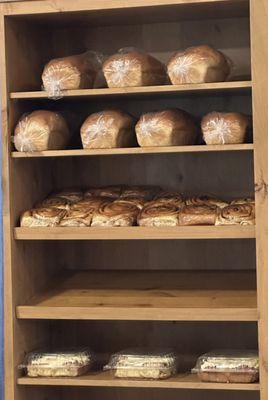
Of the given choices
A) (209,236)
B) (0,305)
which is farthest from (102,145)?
(0,305)

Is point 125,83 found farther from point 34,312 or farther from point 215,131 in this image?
point 34,312

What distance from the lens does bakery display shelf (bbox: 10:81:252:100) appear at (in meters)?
3.18

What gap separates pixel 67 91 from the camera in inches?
131

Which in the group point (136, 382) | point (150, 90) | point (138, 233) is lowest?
point (136, 382)

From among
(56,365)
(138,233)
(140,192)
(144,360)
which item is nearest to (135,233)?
(138,233)

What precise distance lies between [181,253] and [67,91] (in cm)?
83

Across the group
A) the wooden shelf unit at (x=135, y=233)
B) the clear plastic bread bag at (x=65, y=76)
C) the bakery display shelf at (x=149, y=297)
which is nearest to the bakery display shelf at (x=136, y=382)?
the wooden shelf unit at (x=135, y=233)

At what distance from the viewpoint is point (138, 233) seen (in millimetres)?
3281

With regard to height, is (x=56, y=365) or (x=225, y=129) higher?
(x=225, y=129)

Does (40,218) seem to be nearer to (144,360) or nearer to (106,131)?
(106,131)

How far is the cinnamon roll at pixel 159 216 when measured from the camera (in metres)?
3.32

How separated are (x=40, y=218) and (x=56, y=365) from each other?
522mm

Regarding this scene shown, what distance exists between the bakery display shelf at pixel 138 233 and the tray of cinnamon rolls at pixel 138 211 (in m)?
0.04

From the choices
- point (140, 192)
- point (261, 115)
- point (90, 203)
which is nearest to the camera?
point (261, 115)
